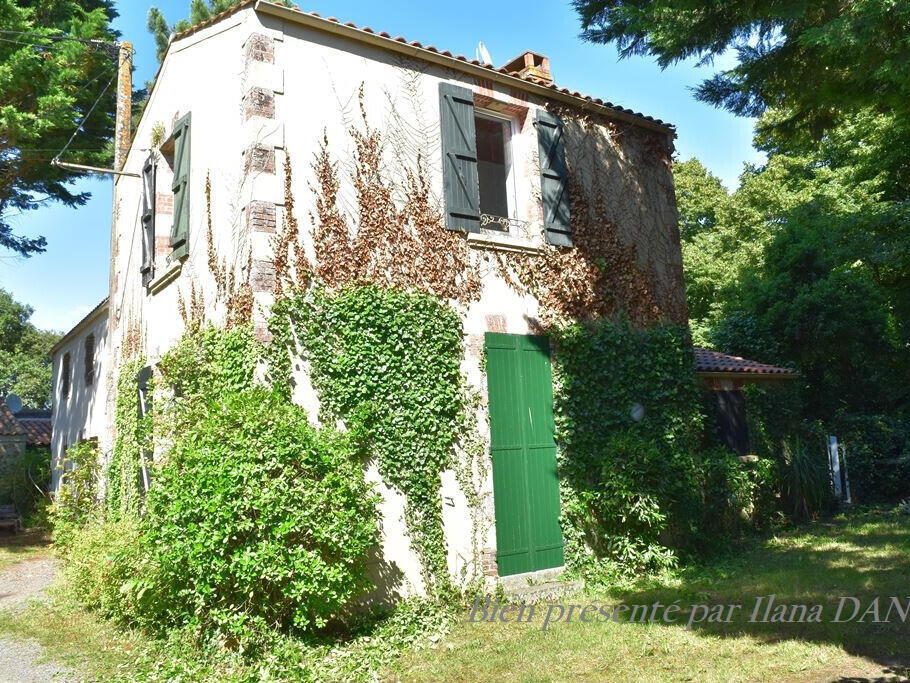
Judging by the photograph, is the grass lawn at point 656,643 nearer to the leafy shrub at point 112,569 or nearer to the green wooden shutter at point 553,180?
the leafy shrub at point 112,569

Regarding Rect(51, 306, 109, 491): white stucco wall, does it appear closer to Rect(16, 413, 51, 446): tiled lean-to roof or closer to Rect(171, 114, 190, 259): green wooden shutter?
Rect(16, 413, 51, 446): tiled lean-to roof

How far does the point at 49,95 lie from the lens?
46.1 feet

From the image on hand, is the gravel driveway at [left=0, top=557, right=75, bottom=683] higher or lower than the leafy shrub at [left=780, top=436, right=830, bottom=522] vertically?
lower

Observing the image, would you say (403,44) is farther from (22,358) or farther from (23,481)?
(22,358)

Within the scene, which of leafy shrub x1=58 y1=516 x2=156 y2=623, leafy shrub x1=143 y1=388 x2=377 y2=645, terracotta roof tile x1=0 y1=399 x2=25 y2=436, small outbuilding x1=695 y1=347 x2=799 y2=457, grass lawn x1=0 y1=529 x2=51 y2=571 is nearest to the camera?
leafy shrub x1=143 y1=388 x2=377 y2=645

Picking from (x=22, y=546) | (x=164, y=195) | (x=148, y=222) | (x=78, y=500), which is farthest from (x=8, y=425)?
(x=164, y=195)

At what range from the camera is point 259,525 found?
6.07m

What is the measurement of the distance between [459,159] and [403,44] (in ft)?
4.83

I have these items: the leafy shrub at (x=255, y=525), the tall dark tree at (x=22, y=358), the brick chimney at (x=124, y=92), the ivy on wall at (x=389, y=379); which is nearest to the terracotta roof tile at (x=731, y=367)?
the ivy on wall at (x=389, y=379)

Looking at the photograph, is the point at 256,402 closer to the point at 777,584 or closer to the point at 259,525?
the point at 259,525

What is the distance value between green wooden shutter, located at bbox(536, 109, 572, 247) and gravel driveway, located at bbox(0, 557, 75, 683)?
6972 mm

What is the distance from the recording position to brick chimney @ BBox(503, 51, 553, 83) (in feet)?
34.9

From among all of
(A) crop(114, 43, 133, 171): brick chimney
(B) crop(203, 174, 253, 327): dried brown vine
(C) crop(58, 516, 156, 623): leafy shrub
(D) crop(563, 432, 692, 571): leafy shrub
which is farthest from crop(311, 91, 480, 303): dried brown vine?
(A) crop(114, 43, 133, 171): brick chimney

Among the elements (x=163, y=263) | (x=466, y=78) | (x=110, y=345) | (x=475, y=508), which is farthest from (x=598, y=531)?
(x=110, y=345)
